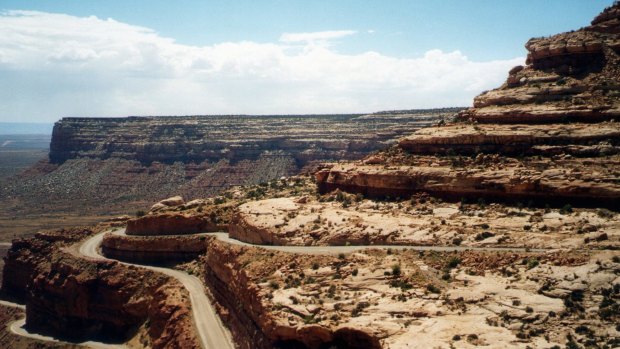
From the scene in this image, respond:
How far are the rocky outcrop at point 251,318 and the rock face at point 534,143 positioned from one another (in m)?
14.2

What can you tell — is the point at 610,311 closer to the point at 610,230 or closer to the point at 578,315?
the point at 578,315

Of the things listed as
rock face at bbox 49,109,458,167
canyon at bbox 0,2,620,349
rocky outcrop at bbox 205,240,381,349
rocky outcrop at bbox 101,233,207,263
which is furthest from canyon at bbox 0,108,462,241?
rocky outcrop at bbox 205,240,381,349

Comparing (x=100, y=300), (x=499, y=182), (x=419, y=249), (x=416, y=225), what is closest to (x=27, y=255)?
(x=100, y=300)

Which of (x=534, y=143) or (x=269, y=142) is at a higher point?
(x=534, y=143)

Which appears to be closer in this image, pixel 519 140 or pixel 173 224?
pixel 519 140

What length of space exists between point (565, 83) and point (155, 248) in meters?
47.2

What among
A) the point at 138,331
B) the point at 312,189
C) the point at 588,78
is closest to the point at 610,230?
the point at 588,78

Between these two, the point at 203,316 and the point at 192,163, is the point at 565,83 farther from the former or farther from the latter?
the point at 192,163

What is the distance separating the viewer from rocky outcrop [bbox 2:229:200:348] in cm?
5694

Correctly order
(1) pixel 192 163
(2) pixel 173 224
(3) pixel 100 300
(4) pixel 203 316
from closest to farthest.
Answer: (4) pixel 203 316 → (3) pixel 100 300 → (2) pixel 173 224 → (1) pixel 192 163

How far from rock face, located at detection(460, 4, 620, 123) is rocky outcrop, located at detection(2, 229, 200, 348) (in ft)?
113

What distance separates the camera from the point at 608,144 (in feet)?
155

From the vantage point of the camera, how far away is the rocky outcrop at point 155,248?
6788 cm

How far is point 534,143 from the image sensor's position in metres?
50.6
